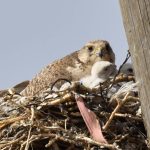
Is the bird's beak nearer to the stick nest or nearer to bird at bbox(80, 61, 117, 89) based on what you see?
bird at bbox(80, 61, 117, 89)

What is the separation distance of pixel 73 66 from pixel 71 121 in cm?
183

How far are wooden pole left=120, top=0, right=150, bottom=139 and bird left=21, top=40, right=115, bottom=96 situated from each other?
240 centimetres

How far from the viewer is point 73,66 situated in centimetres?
544

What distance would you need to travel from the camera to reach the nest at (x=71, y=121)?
3.48 m

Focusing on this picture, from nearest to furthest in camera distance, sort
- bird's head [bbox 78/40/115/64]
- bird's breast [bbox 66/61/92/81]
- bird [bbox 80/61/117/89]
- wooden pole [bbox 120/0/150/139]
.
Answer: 1. wooden pole [bbox 120/0/150/139]
2. bird [bbox 80/61/117/89]
3. bird's breast [bbox 66/61/92/81]
4. bird's head [bbox 78/40/115/64]

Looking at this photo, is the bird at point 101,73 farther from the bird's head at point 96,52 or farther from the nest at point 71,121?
the bird's head at point 96,52

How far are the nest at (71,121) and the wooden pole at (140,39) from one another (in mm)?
844

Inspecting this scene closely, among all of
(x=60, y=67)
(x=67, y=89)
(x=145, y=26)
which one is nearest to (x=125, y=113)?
(x=67, y=89)

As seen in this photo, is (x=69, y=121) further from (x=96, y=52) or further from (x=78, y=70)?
(x=96, y=52)

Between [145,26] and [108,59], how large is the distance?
120 inches

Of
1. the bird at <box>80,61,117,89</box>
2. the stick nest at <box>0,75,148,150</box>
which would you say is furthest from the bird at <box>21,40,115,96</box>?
the stick nest at <box>0,75,148,150</box>

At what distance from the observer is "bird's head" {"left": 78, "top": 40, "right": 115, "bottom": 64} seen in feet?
18.4

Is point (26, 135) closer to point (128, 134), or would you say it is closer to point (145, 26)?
point (128, 134)

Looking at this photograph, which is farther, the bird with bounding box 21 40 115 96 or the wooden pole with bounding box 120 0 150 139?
the bird with bounding box 21 40 115 96
